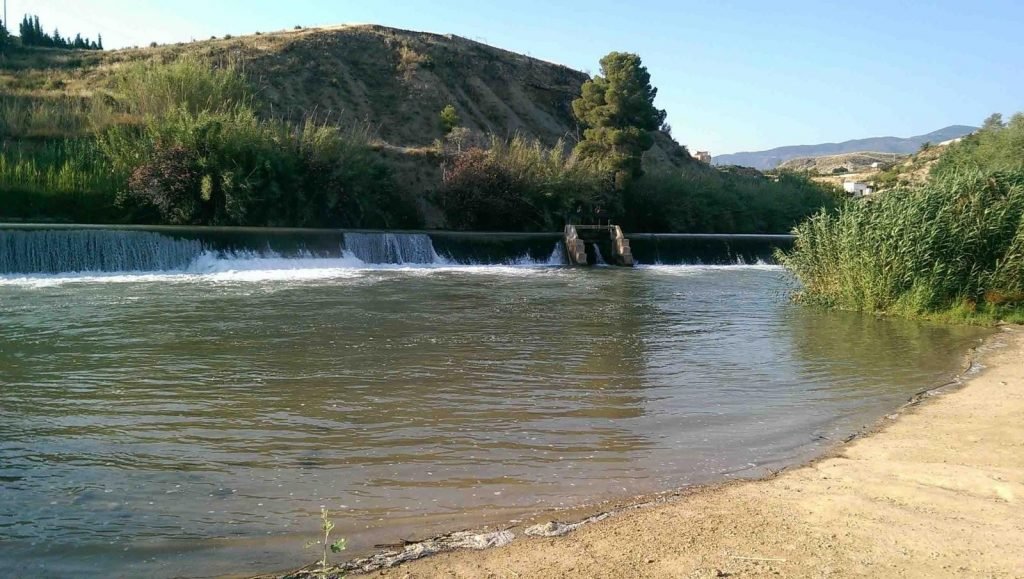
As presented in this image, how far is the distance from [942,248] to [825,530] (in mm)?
9977

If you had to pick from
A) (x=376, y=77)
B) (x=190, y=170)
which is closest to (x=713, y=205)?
(x=190, y=170)

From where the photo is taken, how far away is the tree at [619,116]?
31.0 meters

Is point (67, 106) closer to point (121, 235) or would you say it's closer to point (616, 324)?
point (121, 235)

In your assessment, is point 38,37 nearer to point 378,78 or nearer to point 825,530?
point 378,78

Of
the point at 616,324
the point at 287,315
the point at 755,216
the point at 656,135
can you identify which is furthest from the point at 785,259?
the point at 656,135

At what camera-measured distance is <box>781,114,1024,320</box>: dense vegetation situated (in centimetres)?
1217

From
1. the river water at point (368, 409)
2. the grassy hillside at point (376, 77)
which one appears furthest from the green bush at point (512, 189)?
the river water at point (368, 409)

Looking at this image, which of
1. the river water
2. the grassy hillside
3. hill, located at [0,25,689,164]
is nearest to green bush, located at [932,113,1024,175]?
the river water

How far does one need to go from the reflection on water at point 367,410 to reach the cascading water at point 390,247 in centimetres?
737

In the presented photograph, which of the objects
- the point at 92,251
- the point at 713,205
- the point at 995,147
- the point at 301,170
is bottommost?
the point at 92,251

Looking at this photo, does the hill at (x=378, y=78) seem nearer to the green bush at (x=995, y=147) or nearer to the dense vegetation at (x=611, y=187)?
the dense vegetation at (x=611, y=187)

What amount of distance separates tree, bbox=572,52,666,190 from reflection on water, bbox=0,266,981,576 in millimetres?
19016

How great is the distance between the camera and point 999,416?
243 inches

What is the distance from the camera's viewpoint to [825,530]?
381 cm
